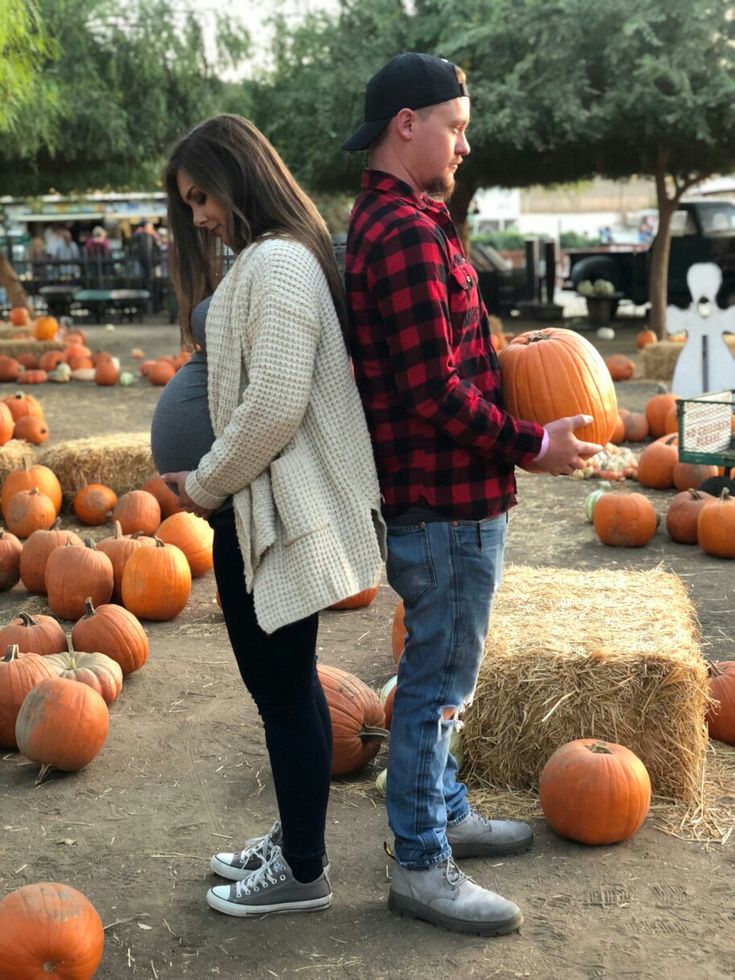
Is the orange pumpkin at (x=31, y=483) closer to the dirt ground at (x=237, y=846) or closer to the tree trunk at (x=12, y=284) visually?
the dirt ground at (x=237, y=846)

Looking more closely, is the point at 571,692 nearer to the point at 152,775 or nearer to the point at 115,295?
the point at 152,775

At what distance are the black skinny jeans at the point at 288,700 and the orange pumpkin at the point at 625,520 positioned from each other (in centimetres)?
423

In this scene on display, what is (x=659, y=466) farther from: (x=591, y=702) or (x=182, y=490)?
(x=182, y=490)

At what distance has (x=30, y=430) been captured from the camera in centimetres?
980

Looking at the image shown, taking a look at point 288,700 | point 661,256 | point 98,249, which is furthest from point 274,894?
point 98,249

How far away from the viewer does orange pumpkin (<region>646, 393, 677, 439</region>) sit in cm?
986

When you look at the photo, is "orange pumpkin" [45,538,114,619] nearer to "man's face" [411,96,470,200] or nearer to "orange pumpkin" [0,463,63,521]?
"orange pumpkin" [0,463,63,521]

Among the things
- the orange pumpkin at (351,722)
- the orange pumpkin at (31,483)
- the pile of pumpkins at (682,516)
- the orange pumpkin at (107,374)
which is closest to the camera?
the orange pumpkin at (351,722)

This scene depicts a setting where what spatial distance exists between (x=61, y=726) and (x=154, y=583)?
174cm

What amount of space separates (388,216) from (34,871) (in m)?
2.12

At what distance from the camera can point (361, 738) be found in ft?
12.6

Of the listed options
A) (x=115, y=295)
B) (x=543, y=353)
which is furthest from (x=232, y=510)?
(x=115, y=295)

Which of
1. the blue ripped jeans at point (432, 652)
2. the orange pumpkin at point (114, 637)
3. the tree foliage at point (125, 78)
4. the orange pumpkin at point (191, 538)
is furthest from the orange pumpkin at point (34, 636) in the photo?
the tree foliage at point (125, 78)

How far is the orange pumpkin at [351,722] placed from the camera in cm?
380
